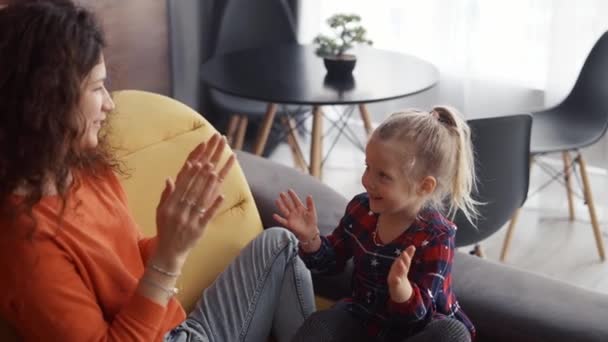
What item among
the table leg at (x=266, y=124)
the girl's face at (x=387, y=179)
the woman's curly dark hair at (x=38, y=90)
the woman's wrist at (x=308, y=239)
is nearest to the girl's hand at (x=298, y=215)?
the woman's wrist at (x=308, y=239)

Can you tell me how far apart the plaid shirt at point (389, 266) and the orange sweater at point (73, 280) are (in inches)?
16.4

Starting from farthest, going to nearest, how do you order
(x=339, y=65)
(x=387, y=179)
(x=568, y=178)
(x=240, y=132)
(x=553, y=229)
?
(x=240, y=132) → (x=553, y=229) → (x=568, y=178) → (x=339, y=65) → (x=387, y=179)

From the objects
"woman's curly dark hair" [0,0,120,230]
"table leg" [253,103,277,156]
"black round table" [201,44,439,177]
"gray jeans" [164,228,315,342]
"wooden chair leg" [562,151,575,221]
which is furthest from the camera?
"table leg" [253,103,277,156]

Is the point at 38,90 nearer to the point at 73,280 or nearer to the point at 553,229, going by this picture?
the point at 73,280

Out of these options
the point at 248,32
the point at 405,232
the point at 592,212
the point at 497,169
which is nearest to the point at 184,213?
the point at 405,232

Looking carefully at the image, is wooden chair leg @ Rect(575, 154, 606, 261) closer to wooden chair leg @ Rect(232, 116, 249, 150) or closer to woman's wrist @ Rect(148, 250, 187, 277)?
wooden chair leg @ Rect(232, 116, 249, 150)

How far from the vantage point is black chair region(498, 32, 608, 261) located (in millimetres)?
2877

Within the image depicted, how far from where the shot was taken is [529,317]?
1.59m

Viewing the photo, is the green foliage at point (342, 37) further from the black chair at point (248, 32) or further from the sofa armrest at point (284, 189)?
the sofa armrest at point (284, 189)

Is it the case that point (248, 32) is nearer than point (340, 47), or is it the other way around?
point (340, 47)

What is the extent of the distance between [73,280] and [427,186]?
0.67 m

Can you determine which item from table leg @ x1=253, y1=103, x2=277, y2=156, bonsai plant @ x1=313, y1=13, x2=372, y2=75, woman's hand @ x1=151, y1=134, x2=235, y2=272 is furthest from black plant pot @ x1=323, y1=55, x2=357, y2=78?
woman's hand @ x1=151, y1=134, x2=235, y2=272

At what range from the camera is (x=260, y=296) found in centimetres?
171

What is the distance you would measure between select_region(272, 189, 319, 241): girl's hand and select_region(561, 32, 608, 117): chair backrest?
5.36 feet
